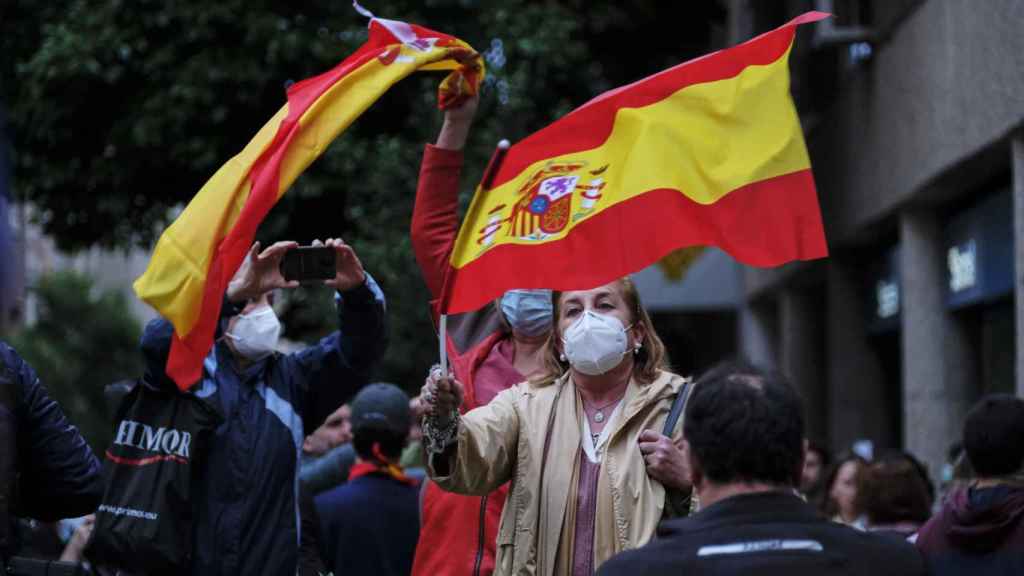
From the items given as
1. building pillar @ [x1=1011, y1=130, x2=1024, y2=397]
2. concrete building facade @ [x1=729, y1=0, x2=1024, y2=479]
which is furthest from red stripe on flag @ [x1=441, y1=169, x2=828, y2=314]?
building pillar @ [x1=1011, y1=130, x2=1024, y2=397]

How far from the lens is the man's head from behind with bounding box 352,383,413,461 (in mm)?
6984

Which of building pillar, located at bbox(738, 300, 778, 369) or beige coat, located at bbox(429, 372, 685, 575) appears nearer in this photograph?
beige coat, located at bbox(429, 372, 685, 575)

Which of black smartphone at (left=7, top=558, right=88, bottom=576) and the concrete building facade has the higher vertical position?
the concrete building facade

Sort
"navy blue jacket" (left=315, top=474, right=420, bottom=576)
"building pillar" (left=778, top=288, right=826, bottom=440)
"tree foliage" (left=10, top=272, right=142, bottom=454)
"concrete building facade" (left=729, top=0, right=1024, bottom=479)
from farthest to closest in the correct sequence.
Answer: "tree foliage" (left=10, top=272, right=142, bottom=454) → "building pillar" (left=778, top=288, right=826, bottom=440) → "concrete building facade" (left=729, top=0, right=1024, bottom=479) → "navy blue jacket" (left=315, top=474, right=420, bottom=576)

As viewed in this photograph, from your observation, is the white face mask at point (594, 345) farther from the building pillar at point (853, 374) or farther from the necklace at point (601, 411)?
the building pillar at point (853, 374)

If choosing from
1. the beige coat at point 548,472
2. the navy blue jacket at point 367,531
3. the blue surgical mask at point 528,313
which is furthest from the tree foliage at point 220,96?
the beige coat at point 548,472

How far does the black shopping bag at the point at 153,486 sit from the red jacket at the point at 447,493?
2.55ft

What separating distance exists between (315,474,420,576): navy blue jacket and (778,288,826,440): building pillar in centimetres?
1394

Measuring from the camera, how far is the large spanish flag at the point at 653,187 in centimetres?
481

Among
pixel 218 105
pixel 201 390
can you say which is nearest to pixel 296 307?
pixel 218 105

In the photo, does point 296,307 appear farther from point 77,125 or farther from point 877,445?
point 877,445

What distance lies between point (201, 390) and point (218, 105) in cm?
1185

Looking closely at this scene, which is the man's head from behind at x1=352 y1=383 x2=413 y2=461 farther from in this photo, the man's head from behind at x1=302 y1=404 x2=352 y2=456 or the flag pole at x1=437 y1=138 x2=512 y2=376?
the flag pole at x1=437 y1=138 x2=512 y2=376

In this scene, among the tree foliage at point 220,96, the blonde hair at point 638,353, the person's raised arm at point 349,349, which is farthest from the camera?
the tree foliage at point 220,96
